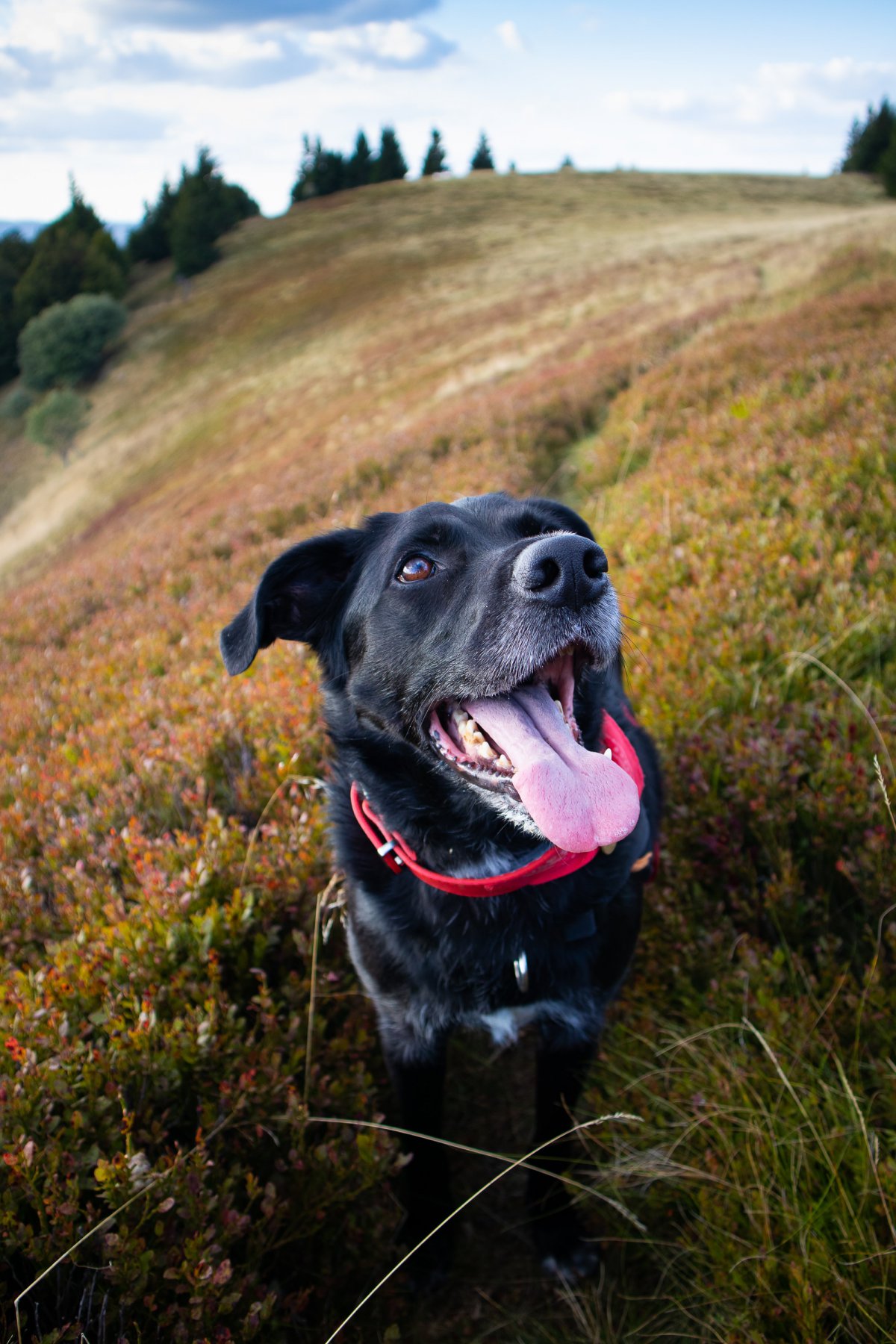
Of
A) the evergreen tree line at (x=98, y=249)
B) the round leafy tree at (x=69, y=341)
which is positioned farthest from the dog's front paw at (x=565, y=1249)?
the evergreen tree line at (x=98, y=249)

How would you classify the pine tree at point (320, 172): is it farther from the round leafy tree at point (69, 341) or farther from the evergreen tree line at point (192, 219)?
the round leafy tree at point (69, 341)

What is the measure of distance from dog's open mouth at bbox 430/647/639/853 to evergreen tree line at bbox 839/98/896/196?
195 ft

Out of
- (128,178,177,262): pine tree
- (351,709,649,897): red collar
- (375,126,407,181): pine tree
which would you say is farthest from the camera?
(375,126,407,181): pine tree

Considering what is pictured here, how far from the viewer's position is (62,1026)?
97.3 inches

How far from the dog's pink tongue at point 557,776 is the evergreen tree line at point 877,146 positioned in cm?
5947

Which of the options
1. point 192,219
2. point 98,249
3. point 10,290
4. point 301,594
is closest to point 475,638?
point 301,594

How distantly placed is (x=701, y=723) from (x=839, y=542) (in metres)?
1.96

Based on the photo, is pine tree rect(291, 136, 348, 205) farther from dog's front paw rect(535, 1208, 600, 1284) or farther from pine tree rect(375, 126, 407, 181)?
dog's front paw rect(535, 1208, 600, 1284)

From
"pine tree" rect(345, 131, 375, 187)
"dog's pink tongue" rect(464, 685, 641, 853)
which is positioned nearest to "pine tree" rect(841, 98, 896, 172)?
"pine tree" rect(345, 131, 375, 187)

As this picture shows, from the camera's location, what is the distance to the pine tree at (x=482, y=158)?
68.0 metres

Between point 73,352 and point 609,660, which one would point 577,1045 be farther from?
point 73,352

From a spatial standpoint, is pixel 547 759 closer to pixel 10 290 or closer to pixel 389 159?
pixel 10 290

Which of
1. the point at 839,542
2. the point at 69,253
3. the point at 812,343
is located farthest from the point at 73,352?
the point at 839,542

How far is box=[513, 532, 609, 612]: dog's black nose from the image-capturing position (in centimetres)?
211
